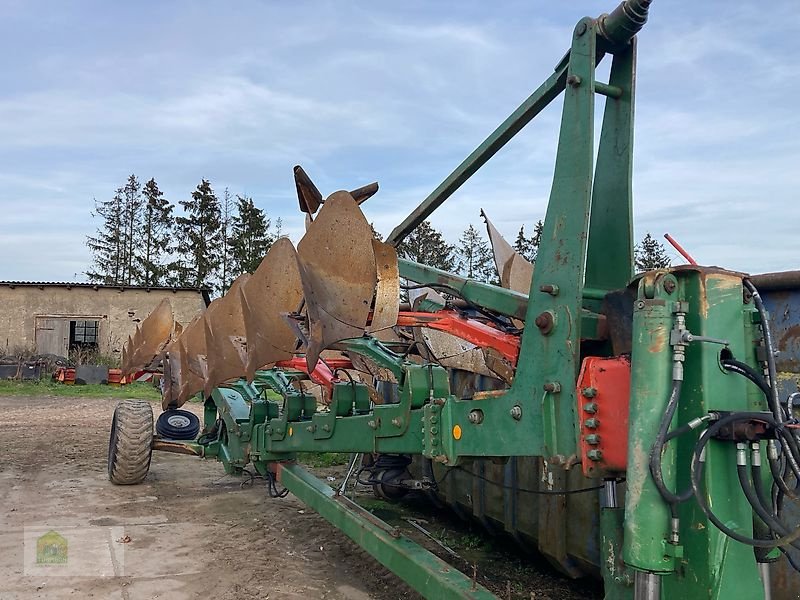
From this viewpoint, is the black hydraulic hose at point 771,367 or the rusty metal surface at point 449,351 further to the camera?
the rusty metal surface at point 449,351

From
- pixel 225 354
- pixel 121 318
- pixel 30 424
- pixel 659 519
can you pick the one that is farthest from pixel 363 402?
pixel 121 318

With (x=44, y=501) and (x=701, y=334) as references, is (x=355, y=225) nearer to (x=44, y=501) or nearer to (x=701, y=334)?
(x=701, y=334)

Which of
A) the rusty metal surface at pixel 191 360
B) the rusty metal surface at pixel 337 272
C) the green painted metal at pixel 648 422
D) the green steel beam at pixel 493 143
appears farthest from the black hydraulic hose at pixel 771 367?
the rusty metal surface at pixel 191 360

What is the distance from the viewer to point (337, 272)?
12.2ft

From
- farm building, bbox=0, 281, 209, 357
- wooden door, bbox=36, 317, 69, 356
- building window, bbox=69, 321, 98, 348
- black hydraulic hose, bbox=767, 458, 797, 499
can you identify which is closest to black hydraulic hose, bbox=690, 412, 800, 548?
black hydraulic hose, bbox=767, 458, 797, 499

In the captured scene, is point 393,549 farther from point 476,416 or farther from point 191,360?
point 191,360

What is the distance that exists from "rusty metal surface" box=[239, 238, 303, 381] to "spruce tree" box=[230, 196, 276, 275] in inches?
1579

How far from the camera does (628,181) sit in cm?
303

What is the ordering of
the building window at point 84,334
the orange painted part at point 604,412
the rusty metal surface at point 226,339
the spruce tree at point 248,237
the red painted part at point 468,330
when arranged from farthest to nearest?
the spruce tree at point 248,237, the building window at point 84,334, the rusty metal surface at point 226,339, the red painted part at point 468,330, the orange painted part at point 604,412

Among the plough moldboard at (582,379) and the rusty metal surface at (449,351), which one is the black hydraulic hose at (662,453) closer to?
the plough moldboard at (582,379)

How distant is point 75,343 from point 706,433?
27199 millimetres

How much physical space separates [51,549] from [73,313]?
2265 centimetres

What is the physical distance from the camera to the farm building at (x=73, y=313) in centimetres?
2552

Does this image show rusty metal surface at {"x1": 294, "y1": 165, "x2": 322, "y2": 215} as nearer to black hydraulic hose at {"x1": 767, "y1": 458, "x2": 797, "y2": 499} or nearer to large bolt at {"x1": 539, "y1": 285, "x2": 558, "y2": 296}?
large bolt at {"x1": 539, "y1": 285, "x2": 558, "y2": 296}
